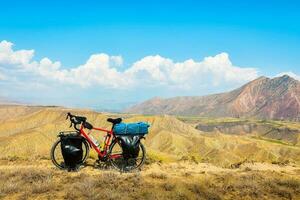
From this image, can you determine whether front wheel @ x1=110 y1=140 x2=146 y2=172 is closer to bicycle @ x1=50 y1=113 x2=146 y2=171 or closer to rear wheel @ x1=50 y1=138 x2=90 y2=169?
bicycle @ x1=50 y1=113 x2=146 y2=171

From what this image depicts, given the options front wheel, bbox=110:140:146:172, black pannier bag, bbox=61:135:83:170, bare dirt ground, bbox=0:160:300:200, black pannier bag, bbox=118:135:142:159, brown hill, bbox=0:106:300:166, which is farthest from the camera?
brown hill, bbox=0:106:300:166

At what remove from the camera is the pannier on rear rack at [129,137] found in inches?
598

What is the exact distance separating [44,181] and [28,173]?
1.21 metres

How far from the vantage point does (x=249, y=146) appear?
→ 132 metres

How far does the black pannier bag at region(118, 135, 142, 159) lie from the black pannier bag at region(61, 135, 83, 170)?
1.74 metres

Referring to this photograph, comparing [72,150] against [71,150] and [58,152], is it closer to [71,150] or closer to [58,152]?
[71,150]

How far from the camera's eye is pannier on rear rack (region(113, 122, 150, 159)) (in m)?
15.2

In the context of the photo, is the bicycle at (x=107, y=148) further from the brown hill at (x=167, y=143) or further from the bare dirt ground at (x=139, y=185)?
the brown hill at (x=167, y=143)

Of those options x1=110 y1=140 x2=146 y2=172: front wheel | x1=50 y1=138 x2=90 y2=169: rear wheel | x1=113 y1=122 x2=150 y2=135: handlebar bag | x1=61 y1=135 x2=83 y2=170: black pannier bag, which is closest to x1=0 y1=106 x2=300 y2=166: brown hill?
x1=110 y1=140 x2=146 y2=172: front wheel

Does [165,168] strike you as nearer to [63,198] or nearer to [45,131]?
[63,198]

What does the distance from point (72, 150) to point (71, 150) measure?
0.13 ft

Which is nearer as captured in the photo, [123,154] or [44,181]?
[44,181]

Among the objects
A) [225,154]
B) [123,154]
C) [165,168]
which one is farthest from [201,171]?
[225,154]

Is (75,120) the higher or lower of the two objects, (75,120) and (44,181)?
the higher
